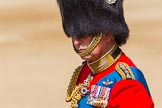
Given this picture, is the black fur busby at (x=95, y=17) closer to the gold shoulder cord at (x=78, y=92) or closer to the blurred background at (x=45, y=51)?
the gold shoulder cord at (x=78, y=92)

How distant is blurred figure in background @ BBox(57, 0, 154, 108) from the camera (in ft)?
12.1

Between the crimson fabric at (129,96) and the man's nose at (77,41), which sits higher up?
the man's nose at (77,41)

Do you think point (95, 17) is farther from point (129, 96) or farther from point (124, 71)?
point (129, 96)

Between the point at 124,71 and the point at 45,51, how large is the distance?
3.96 meters

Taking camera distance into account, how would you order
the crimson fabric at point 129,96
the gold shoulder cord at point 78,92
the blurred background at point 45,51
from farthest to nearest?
the blurred background at point 45,51 → the gold shoulder cord at point 78,92 → the crimson fabric at point 129,96

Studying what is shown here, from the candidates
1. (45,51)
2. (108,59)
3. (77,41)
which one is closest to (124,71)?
(108,59)

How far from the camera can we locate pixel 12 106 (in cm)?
661

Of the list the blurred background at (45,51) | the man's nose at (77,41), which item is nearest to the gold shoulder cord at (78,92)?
the man's nose at (77,41)

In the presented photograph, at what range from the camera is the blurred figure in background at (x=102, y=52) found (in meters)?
3.70

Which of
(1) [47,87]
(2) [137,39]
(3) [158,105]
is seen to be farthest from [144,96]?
(2) [137,39]

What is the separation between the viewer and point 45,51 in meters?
7.65

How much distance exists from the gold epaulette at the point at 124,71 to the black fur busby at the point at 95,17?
0.14 m

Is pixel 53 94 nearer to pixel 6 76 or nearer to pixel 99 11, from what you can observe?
pixel 6 76

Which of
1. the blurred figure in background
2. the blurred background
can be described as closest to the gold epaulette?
the blurred figure in background
